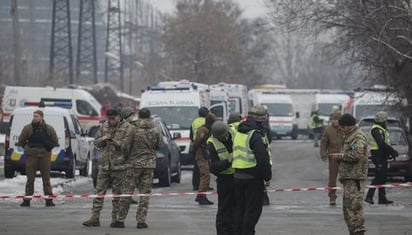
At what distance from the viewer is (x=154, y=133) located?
16016mm

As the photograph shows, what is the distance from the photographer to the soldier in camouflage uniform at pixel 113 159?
15672 millimetres

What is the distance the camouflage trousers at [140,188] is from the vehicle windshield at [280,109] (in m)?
42.5

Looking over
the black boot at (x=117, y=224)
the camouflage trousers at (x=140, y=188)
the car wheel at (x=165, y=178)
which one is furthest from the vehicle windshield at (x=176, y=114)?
the black boot at (x=117, y=224)

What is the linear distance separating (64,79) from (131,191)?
164 feet

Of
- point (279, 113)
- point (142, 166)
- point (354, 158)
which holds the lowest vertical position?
point (279, 113)

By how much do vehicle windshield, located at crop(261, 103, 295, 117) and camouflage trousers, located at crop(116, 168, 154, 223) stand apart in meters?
42.5

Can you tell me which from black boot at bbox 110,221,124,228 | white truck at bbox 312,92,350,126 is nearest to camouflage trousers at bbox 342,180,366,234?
black boot at bbox 110,221,124,228

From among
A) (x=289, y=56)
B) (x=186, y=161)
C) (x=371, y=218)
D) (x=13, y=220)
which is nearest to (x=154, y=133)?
(x=13, y=220)

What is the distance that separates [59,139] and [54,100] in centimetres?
1657

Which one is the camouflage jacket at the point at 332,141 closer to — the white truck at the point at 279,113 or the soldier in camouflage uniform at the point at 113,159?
the soldier in camouflage uniform at the point at 113,159

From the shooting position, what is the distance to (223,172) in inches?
526

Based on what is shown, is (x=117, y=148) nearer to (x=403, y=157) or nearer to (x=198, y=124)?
(x=198, y=124)

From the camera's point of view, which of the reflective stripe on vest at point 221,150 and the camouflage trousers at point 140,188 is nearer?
the reflective stripe on vest at point 221,150

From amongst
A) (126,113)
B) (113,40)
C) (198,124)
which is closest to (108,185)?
(126,113)
